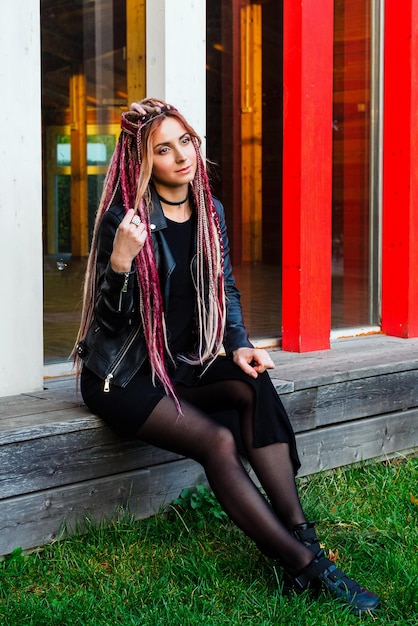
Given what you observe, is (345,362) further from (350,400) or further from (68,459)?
(68,459)

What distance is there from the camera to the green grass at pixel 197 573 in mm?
2578

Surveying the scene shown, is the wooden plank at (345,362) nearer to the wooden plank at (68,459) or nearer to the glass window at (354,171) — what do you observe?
the glass window at (354,171)

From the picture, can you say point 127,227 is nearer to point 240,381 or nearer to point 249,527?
point 240,381

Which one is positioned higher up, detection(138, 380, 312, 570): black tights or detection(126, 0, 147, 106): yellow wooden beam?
detection(126, 0, 147, 106): yellow wooden beam

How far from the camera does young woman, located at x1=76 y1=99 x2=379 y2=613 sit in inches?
111

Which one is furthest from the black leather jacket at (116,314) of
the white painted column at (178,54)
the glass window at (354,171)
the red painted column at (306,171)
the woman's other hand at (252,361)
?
the glass window at (354,171)

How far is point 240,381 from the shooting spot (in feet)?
10.1

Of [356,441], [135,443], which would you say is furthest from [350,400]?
[135,443]

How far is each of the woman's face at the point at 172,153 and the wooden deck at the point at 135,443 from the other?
0.86m

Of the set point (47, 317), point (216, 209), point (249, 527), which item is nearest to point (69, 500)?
point (249, 527)

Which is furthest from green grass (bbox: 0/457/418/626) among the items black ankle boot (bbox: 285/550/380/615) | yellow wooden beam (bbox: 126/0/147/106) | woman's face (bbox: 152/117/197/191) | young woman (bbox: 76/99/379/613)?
yellow wooden beam (bbox: 126/0/147/106)

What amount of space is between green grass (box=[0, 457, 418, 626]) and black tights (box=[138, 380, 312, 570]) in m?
0.16

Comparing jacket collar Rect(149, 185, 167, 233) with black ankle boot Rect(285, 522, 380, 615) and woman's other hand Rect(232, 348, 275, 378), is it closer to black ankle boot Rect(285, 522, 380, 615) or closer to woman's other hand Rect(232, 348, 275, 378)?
woman's other hand Rect(232, 348, 275, 378)

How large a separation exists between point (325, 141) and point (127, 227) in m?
2.22
